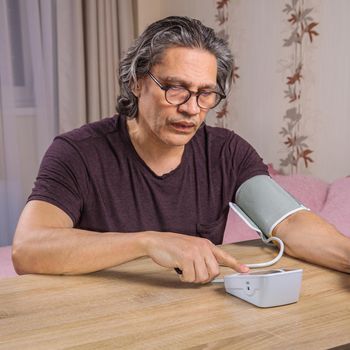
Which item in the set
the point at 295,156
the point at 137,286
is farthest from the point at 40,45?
the point at 137,286

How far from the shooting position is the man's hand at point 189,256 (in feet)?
3.52

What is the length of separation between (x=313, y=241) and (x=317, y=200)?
936 millimetres

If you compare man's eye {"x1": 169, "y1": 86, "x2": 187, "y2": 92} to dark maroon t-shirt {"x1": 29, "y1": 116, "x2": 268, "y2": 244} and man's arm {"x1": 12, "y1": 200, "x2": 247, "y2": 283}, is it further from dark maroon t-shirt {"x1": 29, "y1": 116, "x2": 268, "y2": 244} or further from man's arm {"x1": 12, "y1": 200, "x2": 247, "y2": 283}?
man's arm {"x1": 12, "y1": 200, "x2": 247, "y2": 283}

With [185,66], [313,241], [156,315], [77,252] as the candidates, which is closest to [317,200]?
[313,241]

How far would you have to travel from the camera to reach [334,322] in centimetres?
92

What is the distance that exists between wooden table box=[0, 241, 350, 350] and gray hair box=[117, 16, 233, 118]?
1.91 feet

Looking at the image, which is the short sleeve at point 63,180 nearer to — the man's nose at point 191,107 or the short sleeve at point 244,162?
the man's nose at point 191,107

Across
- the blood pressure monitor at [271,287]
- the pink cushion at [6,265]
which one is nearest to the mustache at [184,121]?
the blood pressure monitor at [271,287]

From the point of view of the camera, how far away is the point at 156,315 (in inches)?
37.2

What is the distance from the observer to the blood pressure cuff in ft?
4.68

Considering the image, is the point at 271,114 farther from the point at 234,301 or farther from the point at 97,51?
the point at 234,301

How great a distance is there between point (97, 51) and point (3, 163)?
2.83 feet

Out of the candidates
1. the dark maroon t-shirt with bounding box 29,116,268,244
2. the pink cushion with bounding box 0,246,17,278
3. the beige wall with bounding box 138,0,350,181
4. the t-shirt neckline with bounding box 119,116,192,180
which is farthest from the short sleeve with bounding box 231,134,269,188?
the pink cushion with bounding box 0,246,17,278

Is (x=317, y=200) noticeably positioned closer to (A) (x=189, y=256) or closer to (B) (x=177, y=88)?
(B) (x=177, y=88)
